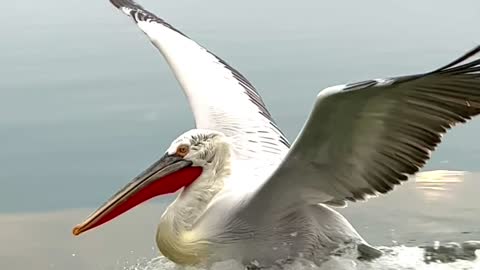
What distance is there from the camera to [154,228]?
2.54m

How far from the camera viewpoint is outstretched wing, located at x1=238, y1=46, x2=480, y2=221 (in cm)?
171

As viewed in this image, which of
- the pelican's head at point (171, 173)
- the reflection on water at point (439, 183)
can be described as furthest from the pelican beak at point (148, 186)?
the reflection on water at point (439, 183)

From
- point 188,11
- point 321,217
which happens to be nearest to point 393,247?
point 321,217

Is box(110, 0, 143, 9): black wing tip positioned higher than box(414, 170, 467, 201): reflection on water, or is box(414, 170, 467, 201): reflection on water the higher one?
box(110, 0, 143, 9): black wing tip

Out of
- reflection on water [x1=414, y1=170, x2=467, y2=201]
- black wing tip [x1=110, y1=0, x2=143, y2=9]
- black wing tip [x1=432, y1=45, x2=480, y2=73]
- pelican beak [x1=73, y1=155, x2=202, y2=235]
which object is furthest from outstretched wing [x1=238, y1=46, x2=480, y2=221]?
black wing tip [x1=110, y1=0, x2=143, y2=9]

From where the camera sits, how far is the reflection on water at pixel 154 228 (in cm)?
230

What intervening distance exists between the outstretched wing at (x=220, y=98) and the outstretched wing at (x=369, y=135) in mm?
432

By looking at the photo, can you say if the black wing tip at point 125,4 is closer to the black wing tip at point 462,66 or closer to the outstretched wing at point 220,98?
the outstretched wing at point 220,98

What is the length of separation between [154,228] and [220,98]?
416mm

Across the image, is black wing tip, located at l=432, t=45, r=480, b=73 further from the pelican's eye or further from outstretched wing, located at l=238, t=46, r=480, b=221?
the pelican's eye

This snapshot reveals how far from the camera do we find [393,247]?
2.24 metres

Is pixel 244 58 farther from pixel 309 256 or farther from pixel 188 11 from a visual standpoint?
pixel 309 256

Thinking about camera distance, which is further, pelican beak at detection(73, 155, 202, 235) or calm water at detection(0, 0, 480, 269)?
calm water at detection(0, 0, 480, 269)

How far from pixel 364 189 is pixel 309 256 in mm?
208
